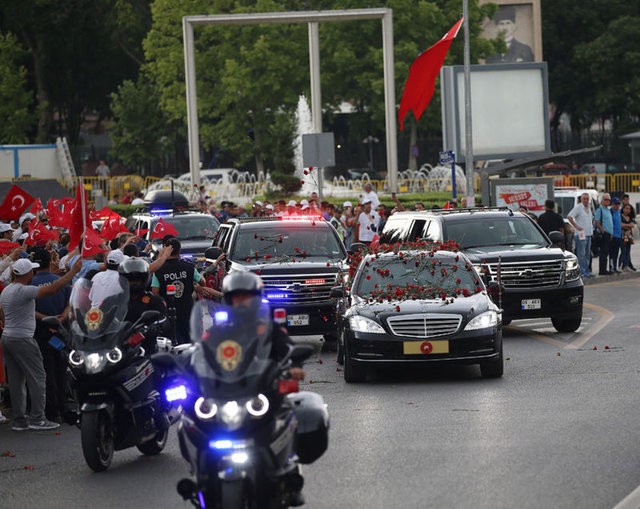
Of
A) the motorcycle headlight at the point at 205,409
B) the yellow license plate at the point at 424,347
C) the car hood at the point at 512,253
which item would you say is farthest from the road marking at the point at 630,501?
the car hood at the point at 512,253

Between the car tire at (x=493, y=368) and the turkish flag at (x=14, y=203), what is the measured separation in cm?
846

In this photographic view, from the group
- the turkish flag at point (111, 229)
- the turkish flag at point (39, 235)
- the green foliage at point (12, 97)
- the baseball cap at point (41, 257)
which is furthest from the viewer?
the green foliage at point (12, 97)

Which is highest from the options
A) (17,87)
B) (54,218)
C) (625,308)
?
(17,87)

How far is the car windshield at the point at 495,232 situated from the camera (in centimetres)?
2447

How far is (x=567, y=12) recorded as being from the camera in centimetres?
9488

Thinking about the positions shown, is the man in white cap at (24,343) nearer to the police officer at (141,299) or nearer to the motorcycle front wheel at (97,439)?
the police officer at (141,299)

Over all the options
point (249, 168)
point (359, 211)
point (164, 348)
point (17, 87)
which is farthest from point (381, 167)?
point (164, 348)

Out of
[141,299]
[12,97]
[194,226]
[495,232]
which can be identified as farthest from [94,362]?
[12,97]

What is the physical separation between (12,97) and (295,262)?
57943 mm

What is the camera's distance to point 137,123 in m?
80.6

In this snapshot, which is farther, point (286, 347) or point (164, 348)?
point (164, 348)

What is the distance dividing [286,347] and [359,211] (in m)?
24.9

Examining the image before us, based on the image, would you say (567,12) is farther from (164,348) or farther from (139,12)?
(164,348)

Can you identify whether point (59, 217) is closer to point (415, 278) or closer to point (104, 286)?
point (415, 278)
